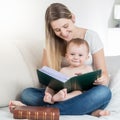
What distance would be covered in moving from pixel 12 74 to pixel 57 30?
337 mm

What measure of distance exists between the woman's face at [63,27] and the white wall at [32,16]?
0.51m

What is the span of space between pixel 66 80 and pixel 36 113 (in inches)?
7.6

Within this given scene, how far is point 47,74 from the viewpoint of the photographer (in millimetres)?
1279

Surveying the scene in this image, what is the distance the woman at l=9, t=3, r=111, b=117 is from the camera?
129cm

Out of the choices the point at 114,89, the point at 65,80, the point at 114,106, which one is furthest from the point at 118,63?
the point at 65,80

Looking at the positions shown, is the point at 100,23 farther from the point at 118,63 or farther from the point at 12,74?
the point at 12,74

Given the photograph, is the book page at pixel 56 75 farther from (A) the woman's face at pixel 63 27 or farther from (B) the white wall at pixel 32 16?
(B) the white wall at pixel 32 16

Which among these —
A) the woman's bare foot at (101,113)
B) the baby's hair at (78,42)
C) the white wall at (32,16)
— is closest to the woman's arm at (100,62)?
the baby's hair at (78,42)

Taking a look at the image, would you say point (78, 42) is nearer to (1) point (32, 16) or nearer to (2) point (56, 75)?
(2) point (56, 75)

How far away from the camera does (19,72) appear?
60.1 inches

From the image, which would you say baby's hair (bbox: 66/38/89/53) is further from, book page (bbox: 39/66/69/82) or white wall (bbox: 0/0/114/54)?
white wall (bbox: 0/0/114/54)

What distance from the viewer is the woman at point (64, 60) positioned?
129cm

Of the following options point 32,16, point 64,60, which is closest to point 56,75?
point 64,60

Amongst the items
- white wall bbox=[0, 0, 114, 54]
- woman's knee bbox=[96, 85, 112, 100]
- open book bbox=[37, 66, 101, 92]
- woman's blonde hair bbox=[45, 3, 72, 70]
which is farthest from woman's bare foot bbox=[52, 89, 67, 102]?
white wall bbox=[0, 0, 114, 54]
